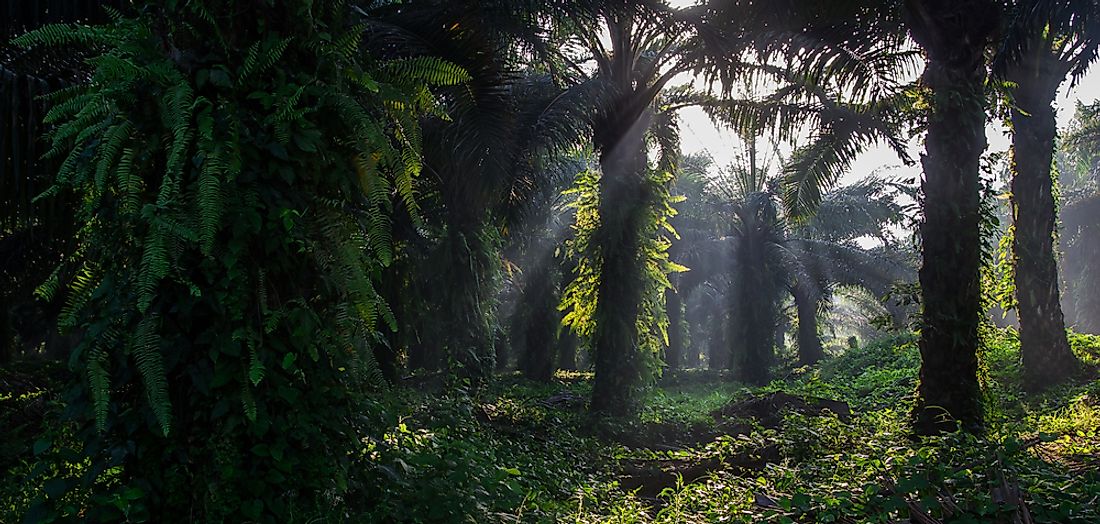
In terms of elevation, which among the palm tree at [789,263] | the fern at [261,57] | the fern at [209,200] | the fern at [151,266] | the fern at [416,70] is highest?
the palm tree at [789,263]

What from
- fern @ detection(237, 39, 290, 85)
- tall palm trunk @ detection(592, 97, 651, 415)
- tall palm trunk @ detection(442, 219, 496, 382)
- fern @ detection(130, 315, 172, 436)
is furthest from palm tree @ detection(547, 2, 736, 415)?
fern @ detection(130, 315, 172, 436)

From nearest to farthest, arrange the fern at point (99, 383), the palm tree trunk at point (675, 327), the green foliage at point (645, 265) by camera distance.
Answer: the fern at point (99, 383)
the green foliage at point (645, 265)
the palm tree trunk at point (675, 327)

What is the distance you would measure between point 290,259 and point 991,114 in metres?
6.98

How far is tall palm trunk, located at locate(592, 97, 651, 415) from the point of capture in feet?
35.4

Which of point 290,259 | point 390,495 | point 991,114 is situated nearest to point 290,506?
point 390,495

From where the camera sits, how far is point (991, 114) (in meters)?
7.17

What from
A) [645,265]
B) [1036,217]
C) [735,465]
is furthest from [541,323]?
[735,465]

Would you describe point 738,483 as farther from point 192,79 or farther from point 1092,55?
point 1092,55

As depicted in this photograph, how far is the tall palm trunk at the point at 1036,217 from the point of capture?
34.8ft

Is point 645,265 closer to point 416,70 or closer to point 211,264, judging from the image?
point 416,70

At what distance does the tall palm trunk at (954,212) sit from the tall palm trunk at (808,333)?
1790 centimetres

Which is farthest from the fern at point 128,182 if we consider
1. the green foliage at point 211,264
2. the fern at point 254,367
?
the fern at point 254,367

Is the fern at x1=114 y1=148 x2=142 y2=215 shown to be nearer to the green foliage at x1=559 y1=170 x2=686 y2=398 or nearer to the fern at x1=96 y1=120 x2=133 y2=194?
the fern at x1=96 y1=120 x2=133 y2=194

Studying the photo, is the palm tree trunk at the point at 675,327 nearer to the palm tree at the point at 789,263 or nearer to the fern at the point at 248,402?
the palm tree at the point at 789,263
